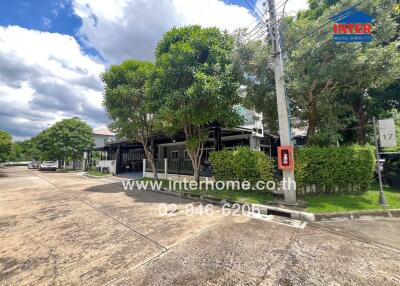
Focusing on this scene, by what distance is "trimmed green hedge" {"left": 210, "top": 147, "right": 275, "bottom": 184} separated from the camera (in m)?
7.83

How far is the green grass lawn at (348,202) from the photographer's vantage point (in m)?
6.09

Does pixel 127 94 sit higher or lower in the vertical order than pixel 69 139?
higher

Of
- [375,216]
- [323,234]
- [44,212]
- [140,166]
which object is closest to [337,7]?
[375,216]

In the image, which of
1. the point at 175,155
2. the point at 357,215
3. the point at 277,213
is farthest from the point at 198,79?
the point at 175,155

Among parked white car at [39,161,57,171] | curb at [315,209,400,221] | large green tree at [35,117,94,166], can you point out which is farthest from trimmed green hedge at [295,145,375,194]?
parked white car at [39,161,57,171]

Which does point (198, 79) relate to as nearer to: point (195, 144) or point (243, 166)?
point (195, 144)

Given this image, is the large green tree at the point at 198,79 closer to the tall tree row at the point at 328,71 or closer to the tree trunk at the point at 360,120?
the tall tree row at the point at 328,71

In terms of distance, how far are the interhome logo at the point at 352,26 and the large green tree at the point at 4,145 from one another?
29395 millimetres

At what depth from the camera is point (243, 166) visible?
8.25 m

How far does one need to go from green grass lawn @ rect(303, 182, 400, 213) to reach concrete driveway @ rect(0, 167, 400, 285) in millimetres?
697

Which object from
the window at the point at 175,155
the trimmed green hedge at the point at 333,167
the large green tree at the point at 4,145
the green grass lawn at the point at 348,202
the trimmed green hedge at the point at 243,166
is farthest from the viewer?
the large green tree at the point at 4,145

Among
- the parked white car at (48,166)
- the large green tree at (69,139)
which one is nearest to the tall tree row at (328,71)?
the large green tree at (69,139)

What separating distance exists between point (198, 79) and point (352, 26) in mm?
5587

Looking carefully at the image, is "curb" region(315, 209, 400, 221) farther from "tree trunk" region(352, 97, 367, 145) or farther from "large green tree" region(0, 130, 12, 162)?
"large green tree" region(0, 130, 12, 162)
